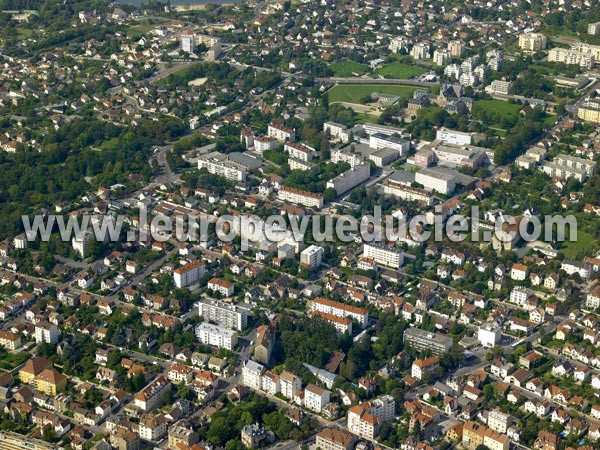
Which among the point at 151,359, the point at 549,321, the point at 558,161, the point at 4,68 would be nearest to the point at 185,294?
the point at 151,359

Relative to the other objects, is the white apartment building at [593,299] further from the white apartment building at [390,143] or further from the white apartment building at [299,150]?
the white apartment building at [299,150]

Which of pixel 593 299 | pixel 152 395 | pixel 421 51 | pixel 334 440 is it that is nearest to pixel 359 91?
pixel 421 51

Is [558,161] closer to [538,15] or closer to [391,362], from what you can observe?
[391,362]

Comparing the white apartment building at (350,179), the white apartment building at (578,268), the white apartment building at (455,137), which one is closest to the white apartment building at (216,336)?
the white apartment building at (578,268)

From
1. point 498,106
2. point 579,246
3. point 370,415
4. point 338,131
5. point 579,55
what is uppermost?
point 370,415

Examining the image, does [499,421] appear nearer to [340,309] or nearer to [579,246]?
[340,309]

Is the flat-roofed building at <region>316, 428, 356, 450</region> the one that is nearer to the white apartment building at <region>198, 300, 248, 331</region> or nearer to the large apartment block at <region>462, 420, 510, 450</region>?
the large apartment block at <region>462, 420, 510, 450</region>
